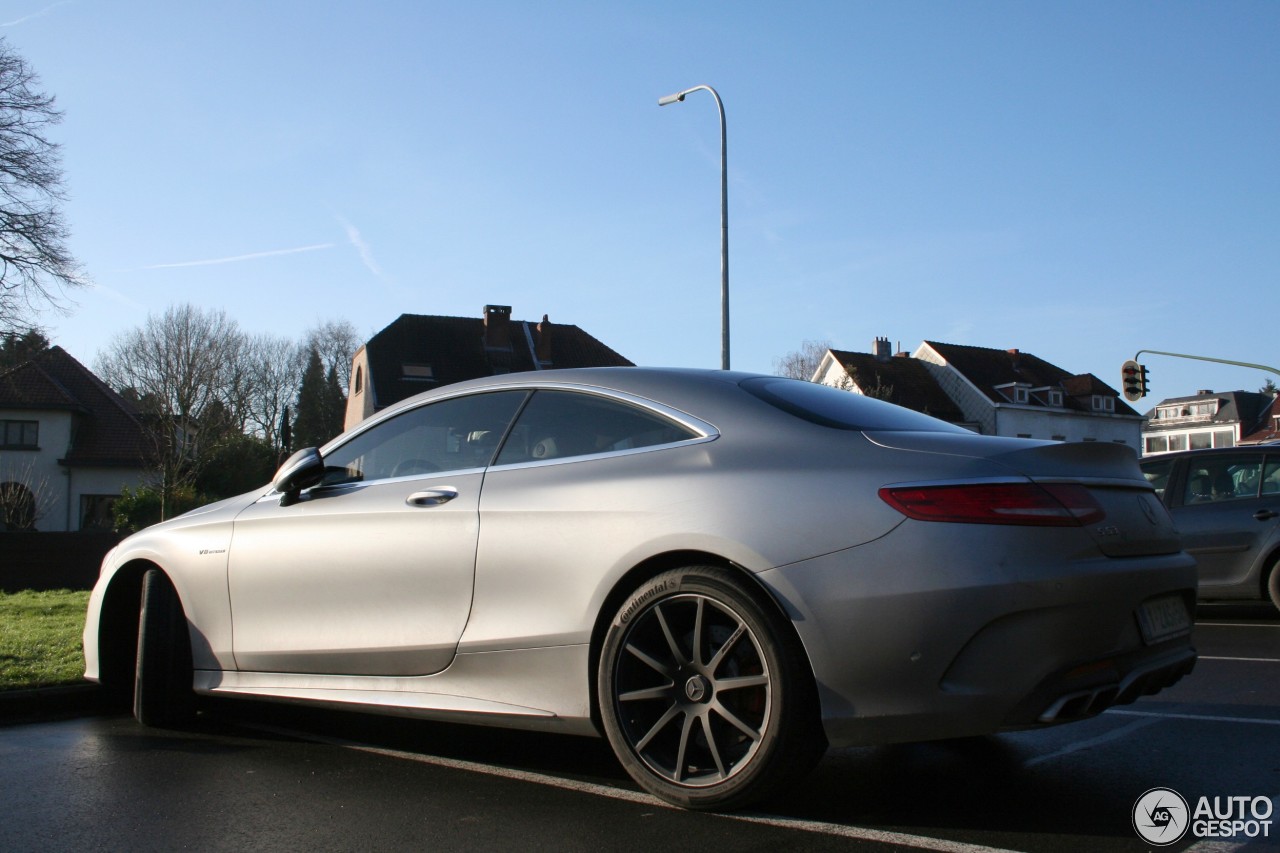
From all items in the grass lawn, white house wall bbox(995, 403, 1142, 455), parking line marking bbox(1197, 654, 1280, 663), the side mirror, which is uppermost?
white house wall bbox(995, 403, 1142, 455)

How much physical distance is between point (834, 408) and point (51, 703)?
4.35 metres

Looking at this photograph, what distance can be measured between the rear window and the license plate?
0.78 m

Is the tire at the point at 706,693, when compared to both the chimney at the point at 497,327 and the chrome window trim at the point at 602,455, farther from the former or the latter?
the chimney at the point at 497,327

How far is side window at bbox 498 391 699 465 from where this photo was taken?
160 inches

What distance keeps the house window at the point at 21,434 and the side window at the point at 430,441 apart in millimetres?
50575

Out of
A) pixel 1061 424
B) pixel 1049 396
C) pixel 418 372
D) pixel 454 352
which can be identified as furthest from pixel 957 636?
pixel 1061 424

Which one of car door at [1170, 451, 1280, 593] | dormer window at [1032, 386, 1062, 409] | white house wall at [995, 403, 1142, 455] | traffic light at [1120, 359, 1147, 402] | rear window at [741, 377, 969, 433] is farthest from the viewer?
dormer window at [1032, 386, 1062, 409]

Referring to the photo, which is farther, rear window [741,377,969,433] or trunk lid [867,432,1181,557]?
rear window [741,377,969,433]

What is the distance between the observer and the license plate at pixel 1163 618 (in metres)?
3.56

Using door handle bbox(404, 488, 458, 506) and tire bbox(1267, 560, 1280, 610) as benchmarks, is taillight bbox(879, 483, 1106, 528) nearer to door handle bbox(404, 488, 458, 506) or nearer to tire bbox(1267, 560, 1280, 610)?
door handle bbox(404, 488, 458, 506)

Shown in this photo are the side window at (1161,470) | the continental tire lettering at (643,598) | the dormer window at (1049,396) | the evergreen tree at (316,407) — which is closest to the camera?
the continental tire lettering at (643,598)

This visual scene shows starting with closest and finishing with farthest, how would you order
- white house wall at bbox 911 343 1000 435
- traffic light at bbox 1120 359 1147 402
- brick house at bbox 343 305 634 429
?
traffic light at bbox 1120 359 1147 402 → brick house at bbox 343 305 634 429 → white house wall at bbox 911 343 1000 435

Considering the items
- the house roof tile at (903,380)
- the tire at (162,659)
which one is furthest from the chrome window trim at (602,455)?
the house roof tile at (903,380)

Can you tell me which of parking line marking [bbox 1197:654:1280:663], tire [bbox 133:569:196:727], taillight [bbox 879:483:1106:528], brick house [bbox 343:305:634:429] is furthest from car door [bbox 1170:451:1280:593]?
brick house [bbox 343:305:634:429]
